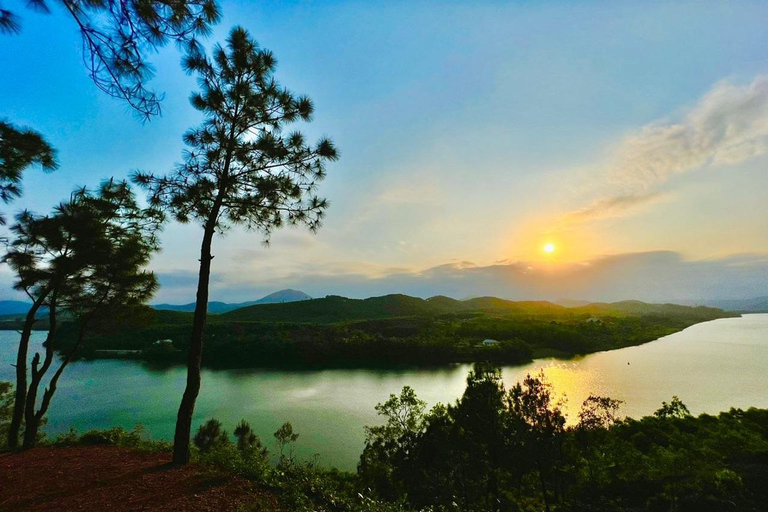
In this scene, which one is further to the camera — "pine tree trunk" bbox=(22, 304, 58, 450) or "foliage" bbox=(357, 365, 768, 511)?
"foliage" bbox=(357, 365, 768, 511)

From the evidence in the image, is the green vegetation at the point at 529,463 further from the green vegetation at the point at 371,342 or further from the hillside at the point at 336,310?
the hillside at the point at 336,310

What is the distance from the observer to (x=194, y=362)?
7883 millimetres

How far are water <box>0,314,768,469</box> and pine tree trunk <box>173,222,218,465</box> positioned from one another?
744 inches

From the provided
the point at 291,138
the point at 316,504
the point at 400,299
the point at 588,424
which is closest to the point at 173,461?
the point at 316,504

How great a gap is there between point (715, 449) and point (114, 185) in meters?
35.1

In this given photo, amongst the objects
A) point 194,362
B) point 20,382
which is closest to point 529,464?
point 194,362

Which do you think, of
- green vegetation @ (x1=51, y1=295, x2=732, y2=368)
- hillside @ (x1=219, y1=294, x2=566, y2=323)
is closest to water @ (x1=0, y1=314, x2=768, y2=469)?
green vegetation @ (x1=51, y1=295, x2=732, y2=368)

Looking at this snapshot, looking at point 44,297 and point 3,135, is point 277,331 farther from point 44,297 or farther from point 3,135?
point 3,135

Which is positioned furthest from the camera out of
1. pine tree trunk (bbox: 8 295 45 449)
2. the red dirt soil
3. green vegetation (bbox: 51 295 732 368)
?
green vegetation (bbox: 51 295 732 368)

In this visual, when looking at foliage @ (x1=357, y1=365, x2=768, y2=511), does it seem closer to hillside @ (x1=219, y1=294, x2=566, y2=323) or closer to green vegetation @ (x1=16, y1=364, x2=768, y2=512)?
green vegetation @ (x1=16, y1=364, x2=768, y2=512)

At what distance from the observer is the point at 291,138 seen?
8.56 m

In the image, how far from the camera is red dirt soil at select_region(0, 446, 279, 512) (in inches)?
210

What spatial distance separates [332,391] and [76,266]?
38.8 m

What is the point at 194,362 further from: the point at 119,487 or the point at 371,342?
the point at 371,342
